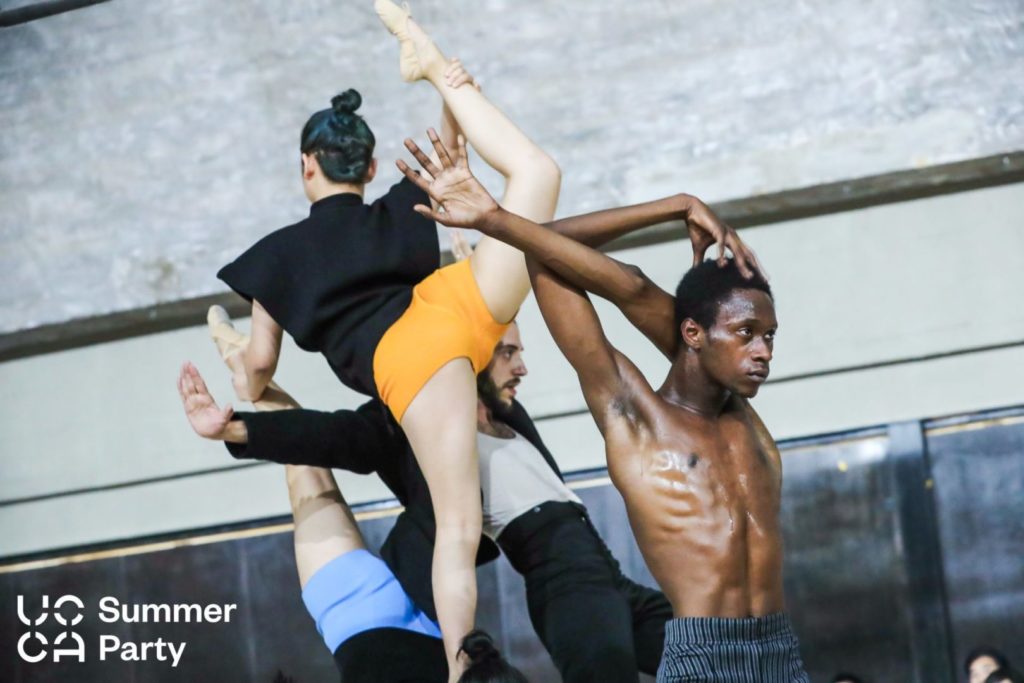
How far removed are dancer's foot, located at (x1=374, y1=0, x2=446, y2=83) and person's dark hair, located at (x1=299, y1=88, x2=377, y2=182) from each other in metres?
0.18

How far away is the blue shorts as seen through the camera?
3.44 metres

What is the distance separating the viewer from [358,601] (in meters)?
3.49

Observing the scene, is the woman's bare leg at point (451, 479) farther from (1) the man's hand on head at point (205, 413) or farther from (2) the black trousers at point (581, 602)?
(1) the man's hand on head at point (205, 413)

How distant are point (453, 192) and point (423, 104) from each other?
2954 mm

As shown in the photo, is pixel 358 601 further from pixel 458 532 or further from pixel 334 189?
pixel 334 189

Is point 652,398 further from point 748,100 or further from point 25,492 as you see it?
point 25,492

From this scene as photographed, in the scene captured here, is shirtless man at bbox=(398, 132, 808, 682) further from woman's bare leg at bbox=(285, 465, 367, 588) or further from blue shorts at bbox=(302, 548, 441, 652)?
woman's bare leg at bbox=(285, 465, 367, 588)

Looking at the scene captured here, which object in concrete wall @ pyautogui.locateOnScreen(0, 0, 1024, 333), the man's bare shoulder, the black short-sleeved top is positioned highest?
concrete wall @ pyautogui.locateOnScreen(0, 0, 1024, 333)

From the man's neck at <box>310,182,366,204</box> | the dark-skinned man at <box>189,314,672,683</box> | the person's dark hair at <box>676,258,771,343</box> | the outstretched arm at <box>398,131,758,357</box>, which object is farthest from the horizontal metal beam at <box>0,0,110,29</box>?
the person's dark hair at <box>676,258,771,343</box>

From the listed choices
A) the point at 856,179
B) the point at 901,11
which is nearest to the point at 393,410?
the point at 856,179

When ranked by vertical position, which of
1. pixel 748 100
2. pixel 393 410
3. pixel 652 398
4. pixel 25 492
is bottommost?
pixel 652 398

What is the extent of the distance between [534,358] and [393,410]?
2171 mm

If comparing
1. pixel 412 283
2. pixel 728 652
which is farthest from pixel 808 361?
pixel 728 652

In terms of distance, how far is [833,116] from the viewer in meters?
5.13
